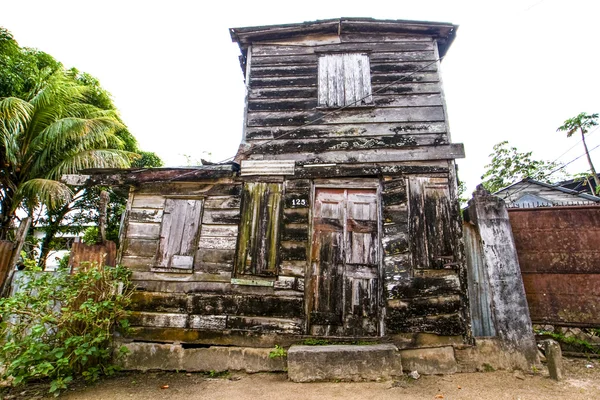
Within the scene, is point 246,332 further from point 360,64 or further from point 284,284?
point 360,64

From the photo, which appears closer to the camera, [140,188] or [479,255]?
[479,255]

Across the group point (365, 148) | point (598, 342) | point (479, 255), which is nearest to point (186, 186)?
point (365, 148)

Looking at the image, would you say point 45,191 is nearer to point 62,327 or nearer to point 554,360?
point 62,327

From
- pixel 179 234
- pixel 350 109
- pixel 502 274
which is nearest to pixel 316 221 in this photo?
pixel 350 109

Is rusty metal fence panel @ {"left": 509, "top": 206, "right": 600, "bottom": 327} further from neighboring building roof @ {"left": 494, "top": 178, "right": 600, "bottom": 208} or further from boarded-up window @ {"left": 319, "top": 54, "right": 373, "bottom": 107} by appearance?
neighboring building roof @ {"left": 494, "top": 178, "right": 600, "bottom": 208}

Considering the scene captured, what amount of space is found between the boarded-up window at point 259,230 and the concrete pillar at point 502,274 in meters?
3.11

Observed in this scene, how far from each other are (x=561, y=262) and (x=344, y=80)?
458 cm

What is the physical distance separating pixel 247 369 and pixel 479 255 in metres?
3.89

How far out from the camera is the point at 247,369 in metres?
→ 4.12

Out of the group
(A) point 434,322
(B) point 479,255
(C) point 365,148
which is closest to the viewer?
(A) point 434,322

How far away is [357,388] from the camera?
3.41m

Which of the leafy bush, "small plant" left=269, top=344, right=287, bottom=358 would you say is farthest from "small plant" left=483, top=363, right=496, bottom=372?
the leafy bush

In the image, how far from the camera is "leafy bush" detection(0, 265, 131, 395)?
3443mm

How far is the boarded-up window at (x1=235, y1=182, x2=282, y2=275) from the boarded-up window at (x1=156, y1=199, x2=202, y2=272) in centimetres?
A: 83
